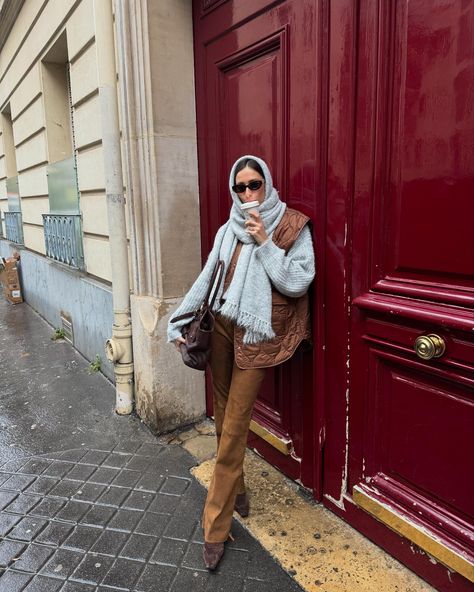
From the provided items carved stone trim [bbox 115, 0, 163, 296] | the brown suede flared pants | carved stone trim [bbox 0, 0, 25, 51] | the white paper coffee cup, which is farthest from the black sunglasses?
carved stone trim [bbox 0, 0, 25, 51]

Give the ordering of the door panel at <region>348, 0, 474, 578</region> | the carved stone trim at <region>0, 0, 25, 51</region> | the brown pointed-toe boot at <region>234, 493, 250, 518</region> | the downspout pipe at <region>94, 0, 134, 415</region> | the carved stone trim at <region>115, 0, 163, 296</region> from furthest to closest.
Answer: the carved stone trim at <region>0, 0, 25, 51</region> < the downspout pipe at <region>94, 0, 134, 415</region> < the carved stone trim at <region>115, 0, 163, 296</region> < the brown pointed-toe boot at <region>234, 493, 250, 518</region> < the door panel at <region>348, 0, 474, 578</region>

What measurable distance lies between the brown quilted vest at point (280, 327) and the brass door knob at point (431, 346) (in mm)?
618

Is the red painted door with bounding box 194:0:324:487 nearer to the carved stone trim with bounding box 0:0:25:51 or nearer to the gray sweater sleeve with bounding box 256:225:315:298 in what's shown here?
the gray sweater sleeve with bounding box 256:225:315:298

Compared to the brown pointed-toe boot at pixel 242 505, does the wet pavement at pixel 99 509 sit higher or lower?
lower

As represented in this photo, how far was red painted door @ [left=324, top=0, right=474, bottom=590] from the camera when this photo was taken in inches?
68.0

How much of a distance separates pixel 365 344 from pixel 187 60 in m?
2.38

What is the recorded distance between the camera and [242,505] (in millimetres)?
2514

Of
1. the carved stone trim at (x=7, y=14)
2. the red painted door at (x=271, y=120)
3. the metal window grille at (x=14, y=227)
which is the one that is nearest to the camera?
the red painted door at (x=271, y=120)

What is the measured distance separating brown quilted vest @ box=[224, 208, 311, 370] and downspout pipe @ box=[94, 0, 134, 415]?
1.68 meters

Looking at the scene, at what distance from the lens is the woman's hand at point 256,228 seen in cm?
204

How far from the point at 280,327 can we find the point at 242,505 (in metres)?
1.07

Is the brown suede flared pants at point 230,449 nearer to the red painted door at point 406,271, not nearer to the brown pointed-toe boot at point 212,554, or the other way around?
the brown pointed-toe boot at point 212,554

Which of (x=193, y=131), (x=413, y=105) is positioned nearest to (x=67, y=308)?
(x=193, y=131)

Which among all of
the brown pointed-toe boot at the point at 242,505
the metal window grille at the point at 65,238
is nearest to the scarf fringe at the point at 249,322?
the brown pointed-toe boot at the point at 242,505
